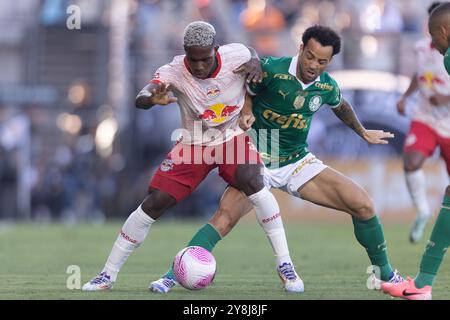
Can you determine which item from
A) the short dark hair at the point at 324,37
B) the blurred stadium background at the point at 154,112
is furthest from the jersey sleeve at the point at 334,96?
the blurred stadium background at the point at 154,112

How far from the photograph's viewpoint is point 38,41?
26906 mm

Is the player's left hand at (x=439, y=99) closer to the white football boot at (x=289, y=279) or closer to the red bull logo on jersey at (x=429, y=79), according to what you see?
the red bull logo on jersey at (x=429, y=79)

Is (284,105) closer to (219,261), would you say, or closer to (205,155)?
(205,155)

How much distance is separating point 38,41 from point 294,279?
60.3 feet

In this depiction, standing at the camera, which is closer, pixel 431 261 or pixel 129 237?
pixel 431 261

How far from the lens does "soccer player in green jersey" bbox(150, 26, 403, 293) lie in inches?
385

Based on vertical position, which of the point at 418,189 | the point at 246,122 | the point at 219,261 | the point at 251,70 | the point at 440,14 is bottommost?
the point at 219,261

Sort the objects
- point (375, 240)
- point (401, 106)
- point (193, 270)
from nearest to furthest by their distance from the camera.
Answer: point (193, 270) < point (375, 240) < point (401, 106)

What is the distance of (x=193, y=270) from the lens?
941cm

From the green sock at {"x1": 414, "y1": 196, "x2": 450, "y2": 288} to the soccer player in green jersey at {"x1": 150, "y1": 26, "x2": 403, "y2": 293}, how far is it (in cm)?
137

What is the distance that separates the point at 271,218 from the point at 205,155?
30.6 inches

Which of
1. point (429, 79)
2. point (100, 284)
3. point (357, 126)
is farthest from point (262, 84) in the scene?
point (429, 79)

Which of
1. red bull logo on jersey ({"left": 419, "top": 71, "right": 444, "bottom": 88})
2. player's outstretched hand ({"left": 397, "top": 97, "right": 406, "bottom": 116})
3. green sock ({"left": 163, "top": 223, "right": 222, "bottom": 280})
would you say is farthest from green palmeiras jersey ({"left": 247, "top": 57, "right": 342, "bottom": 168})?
red bull logo on jersey ({"left": 419, "top": 71, "right": 444, "bottom": 88})

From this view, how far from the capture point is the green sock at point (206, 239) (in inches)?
389
